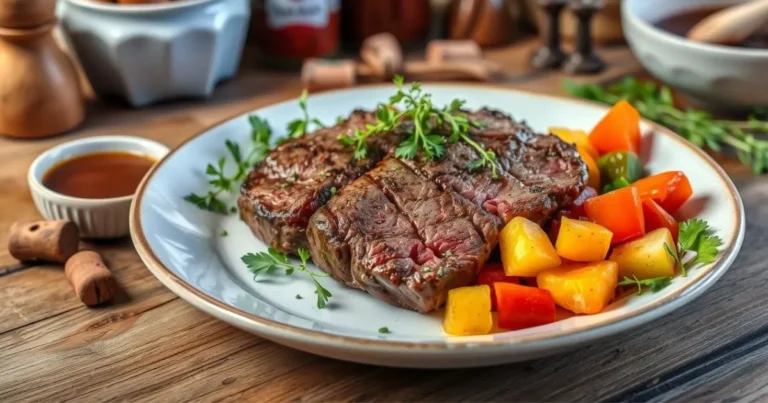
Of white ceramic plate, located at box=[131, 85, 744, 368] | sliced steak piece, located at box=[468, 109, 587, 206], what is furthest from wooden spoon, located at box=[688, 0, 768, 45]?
sliced steak piece, located at box=[468, 109, 587, 206]

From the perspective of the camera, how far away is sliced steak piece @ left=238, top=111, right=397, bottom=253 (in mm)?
2568

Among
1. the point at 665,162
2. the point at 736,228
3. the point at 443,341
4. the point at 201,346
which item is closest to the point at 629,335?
the point at 736,228

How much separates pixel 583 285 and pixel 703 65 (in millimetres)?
1644

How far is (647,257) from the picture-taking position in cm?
236

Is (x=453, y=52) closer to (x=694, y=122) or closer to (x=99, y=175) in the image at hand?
(x=694, y=122)

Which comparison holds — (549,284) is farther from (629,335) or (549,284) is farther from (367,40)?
(367,40)

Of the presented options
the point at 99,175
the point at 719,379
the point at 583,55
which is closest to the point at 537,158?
the point at 719,379

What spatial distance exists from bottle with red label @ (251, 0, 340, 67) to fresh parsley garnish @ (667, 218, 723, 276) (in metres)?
2.35

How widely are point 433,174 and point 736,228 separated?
3.04ft

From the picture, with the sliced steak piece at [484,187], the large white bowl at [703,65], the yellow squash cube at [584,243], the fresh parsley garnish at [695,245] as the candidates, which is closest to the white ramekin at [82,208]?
the sliced steak piece at [484,187]

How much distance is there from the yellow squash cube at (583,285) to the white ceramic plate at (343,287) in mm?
47

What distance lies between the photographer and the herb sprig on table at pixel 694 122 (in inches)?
131

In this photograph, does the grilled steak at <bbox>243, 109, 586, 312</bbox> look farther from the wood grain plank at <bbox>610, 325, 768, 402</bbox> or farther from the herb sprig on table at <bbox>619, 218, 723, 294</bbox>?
the wood grain plank at <bbox>610, 325, 768, 402</bbox>

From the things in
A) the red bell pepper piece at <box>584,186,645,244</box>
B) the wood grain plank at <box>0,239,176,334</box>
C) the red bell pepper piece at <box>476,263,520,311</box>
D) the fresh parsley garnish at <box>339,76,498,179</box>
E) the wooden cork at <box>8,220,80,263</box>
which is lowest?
the wood grain plank at <box>0,239,176,334</box>
